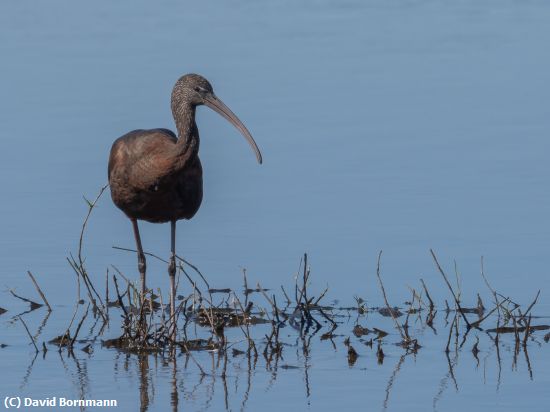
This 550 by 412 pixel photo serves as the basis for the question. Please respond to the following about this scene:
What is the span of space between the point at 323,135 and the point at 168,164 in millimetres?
4979

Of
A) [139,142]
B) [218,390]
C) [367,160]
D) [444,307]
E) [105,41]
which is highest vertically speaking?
[105,41]

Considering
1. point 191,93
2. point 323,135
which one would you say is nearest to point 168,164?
point 191,93

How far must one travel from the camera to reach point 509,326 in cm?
1080

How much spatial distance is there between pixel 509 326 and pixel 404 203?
11.4 feet

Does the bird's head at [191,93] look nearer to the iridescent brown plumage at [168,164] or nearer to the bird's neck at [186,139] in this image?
the iridescent brown plumage at [168,164]

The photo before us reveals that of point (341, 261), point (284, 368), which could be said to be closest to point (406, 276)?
point (341, 261)

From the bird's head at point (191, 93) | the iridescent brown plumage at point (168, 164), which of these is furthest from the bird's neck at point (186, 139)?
the bird's head at point (191, 93)

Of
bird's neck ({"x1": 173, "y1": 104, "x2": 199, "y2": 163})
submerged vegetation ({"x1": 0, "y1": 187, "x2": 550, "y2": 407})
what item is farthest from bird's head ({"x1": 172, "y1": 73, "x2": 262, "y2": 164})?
submerged vegetation ({"x1": 0, "y1": 187, "x2": 550, "y2": 407})

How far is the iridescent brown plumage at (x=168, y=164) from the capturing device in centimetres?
1142

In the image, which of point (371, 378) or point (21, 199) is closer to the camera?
point (371, 378)

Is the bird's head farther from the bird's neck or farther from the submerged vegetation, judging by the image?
the submerged vegetation

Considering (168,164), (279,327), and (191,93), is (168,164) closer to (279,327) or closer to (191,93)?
(191,93)

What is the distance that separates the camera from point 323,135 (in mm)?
16203

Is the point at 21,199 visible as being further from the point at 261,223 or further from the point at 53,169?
the point at 261,223
